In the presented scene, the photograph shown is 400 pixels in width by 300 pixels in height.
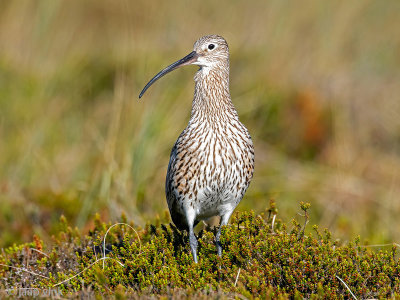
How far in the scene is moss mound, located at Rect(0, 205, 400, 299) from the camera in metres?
4.71

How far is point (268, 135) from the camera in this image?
1113cm

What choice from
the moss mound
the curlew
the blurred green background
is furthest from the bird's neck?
the blurred green background

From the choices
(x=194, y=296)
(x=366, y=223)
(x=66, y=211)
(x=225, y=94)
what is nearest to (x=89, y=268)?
(x=194, y=296)

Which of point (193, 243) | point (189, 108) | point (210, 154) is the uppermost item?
point (189, 108)

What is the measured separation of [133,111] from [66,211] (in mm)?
1509

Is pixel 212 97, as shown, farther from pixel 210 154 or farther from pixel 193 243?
pixel 193 243

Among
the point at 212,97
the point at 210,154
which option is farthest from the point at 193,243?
the point at 212,97

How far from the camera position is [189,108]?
884 centimetres

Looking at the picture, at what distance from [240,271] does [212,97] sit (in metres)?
1.69

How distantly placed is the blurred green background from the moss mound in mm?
2127

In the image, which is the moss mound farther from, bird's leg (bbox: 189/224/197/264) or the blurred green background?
the blurred green background

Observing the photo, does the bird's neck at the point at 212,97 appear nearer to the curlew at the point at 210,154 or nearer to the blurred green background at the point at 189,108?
the curlew at the point at 210,154

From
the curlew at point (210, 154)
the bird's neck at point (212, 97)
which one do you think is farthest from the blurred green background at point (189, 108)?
the bird's neck at point (212, 97)

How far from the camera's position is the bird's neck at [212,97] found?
5887 mm
